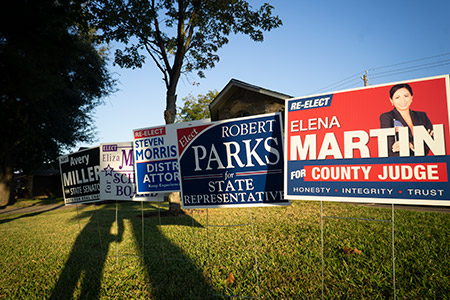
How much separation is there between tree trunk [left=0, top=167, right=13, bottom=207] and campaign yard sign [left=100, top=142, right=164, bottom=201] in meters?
22.4

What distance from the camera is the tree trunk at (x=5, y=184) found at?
20.2 metres

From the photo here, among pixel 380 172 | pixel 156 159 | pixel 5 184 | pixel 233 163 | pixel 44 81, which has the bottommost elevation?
pixel 5 184

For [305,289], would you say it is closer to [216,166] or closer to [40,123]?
[216,166]

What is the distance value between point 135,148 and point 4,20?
265cm

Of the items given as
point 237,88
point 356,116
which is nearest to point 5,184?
point 237,88

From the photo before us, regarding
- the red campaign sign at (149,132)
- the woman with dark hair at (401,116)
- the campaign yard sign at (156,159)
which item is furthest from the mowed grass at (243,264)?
the red campaign sign at (149,132)

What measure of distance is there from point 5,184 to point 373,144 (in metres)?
27.4

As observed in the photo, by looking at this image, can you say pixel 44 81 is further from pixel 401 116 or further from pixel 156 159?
pixel 401 116

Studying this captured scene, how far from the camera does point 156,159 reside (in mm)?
4309

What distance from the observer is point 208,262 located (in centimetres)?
425

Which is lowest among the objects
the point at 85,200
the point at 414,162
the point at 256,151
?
the point at 85,200

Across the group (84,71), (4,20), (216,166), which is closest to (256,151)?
(216,166)

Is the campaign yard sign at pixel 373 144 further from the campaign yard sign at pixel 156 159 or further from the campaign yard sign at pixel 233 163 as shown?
the campaign yard sign at pixel 156 159

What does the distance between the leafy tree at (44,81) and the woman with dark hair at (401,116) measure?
3.33m
